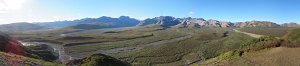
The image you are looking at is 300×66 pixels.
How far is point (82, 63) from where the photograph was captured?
Answer: 43.2m

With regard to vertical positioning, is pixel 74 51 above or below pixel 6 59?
below

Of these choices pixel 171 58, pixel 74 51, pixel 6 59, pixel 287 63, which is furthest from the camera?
pixel 74 51

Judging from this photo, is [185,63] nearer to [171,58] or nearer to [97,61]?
[171,58]

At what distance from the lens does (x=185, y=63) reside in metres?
69.4

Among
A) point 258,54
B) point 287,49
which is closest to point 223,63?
point 258,54

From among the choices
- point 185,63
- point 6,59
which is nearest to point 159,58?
point 185,63

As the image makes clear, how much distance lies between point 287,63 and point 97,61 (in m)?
20.1

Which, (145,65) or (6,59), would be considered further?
(145,65)

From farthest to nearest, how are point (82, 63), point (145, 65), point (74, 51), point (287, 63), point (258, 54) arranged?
point (74, 51) < point (145, 65) < point (258, 54) < point (82, 63) < point (287, 63)

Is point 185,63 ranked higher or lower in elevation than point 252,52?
lower

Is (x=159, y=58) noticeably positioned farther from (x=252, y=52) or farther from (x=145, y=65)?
(x=252, y=52)

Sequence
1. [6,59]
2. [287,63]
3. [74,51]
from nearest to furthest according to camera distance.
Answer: [6,59], [287,63], [74,51]

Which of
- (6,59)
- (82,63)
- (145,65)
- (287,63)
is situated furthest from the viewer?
(145,65)

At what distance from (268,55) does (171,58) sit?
1338 inches
